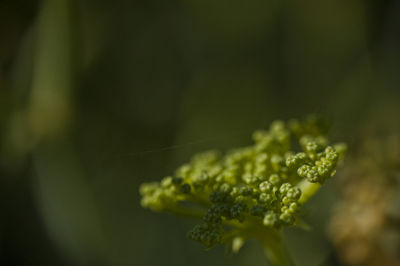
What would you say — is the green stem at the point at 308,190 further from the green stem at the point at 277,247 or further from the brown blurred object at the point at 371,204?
the brown blurred object at the point at 371,204

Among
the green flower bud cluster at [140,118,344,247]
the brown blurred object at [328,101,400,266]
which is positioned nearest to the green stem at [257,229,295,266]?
the green flower bud cluster at [140,118,344,247]

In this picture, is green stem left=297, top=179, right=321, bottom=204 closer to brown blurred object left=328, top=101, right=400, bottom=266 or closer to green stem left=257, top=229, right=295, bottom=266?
green stem left=257, top=229, right=295, bottom=266

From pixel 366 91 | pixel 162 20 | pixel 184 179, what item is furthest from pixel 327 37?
pixel 184 179

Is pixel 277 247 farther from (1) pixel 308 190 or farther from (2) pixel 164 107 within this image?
(2) pixel 164 107

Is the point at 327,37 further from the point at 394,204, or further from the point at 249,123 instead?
the point at 394,204

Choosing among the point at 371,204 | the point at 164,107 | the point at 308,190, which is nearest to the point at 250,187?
the point at 308,190

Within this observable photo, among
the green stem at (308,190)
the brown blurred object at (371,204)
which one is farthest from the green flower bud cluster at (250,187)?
the brown blurred object at (371,204)

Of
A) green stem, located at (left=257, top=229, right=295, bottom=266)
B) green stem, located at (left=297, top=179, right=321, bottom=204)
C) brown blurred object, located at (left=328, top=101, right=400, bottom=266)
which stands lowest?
green stem, located at (left=257, top=229, right=295, bottom=266)
